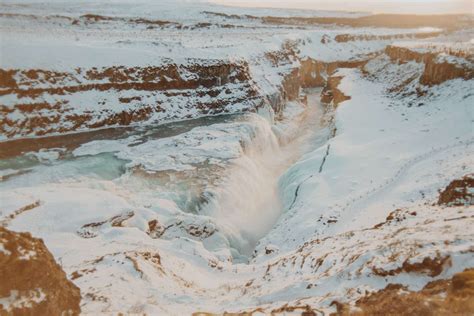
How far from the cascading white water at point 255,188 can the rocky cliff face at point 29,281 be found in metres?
8.57

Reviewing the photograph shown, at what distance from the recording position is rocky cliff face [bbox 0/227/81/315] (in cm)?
582

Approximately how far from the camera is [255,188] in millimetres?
19812

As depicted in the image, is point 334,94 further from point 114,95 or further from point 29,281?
point 29,281

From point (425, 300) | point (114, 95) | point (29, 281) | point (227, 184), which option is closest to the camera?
point (425, 300)

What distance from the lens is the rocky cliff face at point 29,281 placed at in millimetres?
5824

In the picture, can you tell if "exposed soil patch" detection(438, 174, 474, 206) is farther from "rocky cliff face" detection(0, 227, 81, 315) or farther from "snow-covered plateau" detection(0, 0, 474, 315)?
"rocky cliff face" detection(0, 227, 81, 315)

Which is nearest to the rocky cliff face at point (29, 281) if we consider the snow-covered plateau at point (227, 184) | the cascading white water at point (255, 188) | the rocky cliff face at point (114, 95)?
the snow-covered plateau at point (227, 184)

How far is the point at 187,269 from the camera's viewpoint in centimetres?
1088

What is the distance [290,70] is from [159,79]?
57.5 ft

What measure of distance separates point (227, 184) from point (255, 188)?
2417 mm

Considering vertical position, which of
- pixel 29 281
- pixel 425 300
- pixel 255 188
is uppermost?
pixel 425 300

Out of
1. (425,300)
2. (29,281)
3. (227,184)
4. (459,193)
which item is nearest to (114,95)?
(227,184)

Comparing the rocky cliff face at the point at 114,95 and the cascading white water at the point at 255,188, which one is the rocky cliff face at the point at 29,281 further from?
the rocky cliff face at the point at 114,95

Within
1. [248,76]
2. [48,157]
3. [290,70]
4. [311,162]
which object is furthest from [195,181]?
[290,70]
